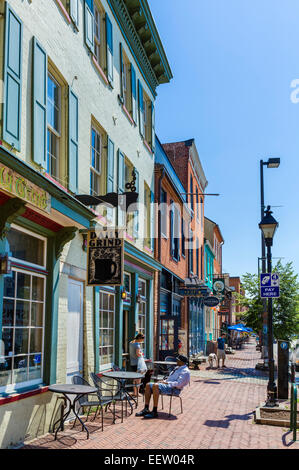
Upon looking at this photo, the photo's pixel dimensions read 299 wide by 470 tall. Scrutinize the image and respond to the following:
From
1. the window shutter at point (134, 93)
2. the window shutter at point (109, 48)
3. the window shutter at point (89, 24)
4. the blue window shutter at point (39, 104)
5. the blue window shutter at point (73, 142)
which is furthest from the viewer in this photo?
the window shutter at point (134, 93)

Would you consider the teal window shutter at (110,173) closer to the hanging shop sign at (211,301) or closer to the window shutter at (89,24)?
the window shutter at (89,24)

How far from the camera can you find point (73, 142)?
9320 millimetres

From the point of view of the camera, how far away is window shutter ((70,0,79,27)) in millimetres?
9430

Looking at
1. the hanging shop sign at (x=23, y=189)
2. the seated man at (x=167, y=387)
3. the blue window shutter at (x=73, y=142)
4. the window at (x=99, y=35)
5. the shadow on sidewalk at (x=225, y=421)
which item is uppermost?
the window at (x=99, y=35)

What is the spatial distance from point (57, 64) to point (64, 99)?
673 millimetres

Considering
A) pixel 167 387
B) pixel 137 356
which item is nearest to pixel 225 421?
pixel 167 387

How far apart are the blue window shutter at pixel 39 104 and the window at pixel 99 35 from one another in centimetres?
365

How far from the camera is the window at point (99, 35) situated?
11523 millimetres

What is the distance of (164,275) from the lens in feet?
62.1

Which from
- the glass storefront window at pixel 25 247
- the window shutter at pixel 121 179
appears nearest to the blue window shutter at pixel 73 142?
the glass storefront window at pixel 25 247

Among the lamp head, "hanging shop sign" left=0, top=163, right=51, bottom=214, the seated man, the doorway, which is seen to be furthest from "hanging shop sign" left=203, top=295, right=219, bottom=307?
"hanging shop sign" left=0, top=163, right=51, bottom=214

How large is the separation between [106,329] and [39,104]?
5918mm

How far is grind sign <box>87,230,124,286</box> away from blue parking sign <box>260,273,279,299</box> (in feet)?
14.1
